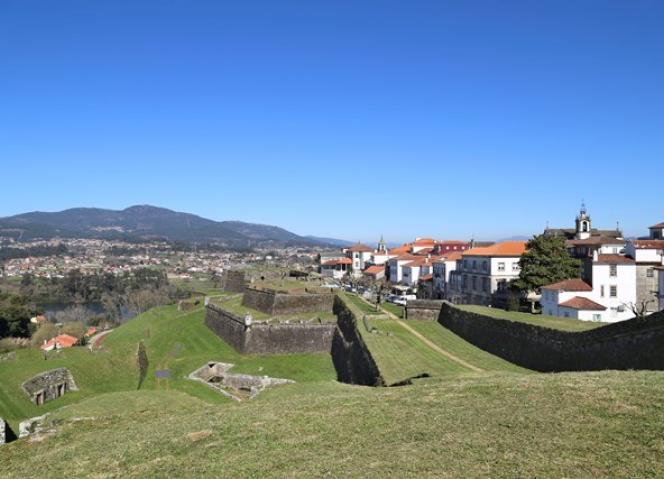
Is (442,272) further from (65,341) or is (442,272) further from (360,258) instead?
(360,258)

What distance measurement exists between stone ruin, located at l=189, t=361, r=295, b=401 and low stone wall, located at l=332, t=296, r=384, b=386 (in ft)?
11.6

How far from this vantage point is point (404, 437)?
11961 mm

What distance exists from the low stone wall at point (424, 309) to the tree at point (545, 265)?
920 cm

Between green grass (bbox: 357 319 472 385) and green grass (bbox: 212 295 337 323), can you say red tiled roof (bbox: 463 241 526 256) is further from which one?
green grass (bbox: 357 319 472 385)

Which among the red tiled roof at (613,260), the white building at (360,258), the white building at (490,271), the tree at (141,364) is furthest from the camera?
the white building at (360,258)

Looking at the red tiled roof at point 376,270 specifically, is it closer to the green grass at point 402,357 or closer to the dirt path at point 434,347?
the dirt path at point 434,347

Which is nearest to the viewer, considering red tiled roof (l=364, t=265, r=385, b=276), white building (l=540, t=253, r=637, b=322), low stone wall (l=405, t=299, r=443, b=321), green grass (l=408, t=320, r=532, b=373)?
green grass (l=408, t=320, r=532, b=373)

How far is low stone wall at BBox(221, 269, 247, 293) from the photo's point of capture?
248ft

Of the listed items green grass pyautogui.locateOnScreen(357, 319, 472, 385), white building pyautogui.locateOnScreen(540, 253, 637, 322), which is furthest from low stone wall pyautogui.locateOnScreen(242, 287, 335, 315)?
white building pyautogui.locateOnScreen(540, 253, 637, 322)

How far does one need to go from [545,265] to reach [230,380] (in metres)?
25.4

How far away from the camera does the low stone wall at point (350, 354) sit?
88.8ft

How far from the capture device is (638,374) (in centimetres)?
1513

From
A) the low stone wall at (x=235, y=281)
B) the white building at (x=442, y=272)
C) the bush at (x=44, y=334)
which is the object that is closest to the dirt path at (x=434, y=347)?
the white building at (x=442, y=272)

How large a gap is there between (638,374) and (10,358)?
1440 inches
